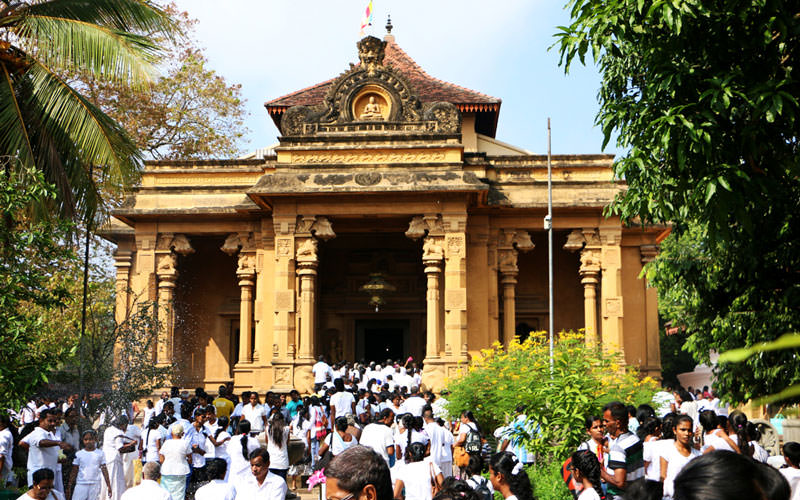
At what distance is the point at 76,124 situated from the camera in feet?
39.5

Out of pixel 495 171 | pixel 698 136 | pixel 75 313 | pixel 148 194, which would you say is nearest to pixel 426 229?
pixel 495 171

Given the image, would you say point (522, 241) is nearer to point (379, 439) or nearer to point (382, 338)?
point (382, 338)

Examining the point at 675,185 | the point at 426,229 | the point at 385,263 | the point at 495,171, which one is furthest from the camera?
the point at 385,263

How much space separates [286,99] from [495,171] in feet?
38.7

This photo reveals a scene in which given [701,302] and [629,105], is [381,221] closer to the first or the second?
[701,302]

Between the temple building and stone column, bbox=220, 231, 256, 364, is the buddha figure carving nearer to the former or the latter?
the temple building

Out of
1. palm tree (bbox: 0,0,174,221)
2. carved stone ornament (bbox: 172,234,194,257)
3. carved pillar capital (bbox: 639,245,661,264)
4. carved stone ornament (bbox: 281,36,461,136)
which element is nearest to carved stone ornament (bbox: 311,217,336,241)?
carved stone ornament (bbox: 281,36,461,136)

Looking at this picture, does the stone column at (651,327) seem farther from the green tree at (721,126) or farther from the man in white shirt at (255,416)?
the green tree at (721,126)

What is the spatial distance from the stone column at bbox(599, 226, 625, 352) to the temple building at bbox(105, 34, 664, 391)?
0.15 feet

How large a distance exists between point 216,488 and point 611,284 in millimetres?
19508

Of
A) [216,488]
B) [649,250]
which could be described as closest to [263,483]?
[216,488]

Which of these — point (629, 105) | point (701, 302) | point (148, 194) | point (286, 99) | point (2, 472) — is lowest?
point (2, 472)

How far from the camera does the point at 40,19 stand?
1189cm

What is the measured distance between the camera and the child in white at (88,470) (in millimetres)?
10750
